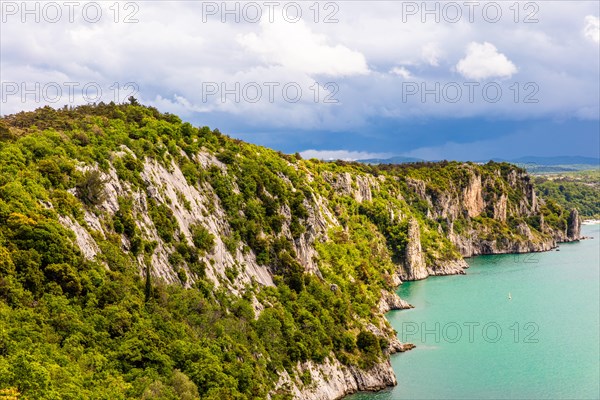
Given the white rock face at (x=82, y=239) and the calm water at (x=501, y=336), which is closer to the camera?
the white rock face at (x=82, y=239)

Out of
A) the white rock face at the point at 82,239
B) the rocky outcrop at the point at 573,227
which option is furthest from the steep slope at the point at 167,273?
the rocky outcrop at the point at 573,227

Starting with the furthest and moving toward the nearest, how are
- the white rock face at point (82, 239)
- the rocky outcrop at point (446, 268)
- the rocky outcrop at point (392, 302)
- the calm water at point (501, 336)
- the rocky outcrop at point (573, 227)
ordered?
1. the rocky outcrop at point (573, 227)
2. the rocky outcrop at point (446, 268)
3. the rocky outcrop at point (392, 302)
4. the calm water at point (501, 336)
5. the white rock face at point (82, 239)

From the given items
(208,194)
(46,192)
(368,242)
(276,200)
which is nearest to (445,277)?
(368,242)

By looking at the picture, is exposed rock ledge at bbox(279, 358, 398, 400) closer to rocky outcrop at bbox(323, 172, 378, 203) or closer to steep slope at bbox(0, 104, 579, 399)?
steep slope at bbox(0, 104, 579, 399)

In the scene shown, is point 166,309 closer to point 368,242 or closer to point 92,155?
point 92,155

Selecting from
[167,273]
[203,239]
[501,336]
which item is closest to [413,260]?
[501,336]

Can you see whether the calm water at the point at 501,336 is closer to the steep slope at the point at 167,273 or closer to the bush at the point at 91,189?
the steep slope at the point at 167,273
